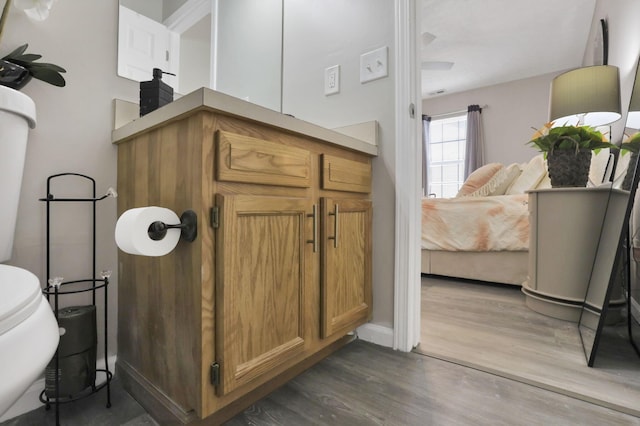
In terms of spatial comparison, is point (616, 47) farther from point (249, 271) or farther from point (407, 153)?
point (249, 271)

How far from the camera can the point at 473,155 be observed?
5.25 m

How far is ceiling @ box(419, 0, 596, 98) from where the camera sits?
309 centimetres

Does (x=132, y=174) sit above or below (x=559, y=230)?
above

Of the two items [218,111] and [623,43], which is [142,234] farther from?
[623,43]

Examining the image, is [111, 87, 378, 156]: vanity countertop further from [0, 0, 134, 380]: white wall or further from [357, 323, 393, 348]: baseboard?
[357, 323, 393, 348]: baseboard

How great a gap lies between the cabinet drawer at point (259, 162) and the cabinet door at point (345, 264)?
0.17 m

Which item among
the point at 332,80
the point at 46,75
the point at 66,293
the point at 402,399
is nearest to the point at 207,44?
the point at 332,80

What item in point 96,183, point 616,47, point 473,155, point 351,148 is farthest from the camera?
point 473,155

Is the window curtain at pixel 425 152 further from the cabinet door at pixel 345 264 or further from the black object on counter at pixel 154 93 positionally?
the black object on counter at pixel 154 93

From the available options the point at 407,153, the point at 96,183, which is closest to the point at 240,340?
the point at 96,183

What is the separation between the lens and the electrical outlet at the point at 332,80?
1483mm

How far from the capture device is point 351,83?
1.44m

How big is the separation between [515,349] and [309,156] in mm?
1192

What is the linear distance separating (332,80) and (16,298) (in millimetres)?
1443
